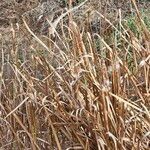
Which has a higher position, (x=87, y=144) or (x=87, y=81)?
(x=87, y=81)

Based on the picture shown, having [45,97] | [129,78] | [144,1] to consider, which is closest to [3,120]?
[45,97]

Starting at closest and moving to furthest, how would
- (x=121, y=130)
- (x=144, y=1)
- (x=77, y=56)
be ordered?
(x=121, y=130), (x=77, y=56), (x=144, y=1)

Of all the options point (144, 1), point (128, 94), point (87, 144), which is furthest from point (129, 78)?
point (144, 1)

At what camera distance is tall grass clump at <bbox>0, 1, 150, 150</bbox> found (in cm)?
252

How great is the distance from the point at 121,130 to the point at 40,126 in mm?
423

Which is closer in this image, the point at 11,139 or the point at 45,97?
the point at 45,97

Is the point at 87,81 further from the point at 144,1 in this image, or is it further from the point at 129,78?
the point at 144,1

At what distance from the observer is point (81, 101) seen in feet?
8.58

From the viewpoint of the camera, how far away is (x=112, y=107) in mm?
2543

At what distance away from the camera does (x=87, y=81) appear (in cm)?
266

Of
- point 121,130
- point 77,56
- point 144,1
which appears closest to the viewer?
point 121,130

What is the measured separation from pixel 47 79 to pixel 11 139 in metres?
0.36

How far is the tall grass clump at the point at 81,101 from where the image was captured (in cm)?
252

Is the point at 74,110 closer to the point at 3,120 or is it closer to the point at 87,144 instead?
the point at 87,144
